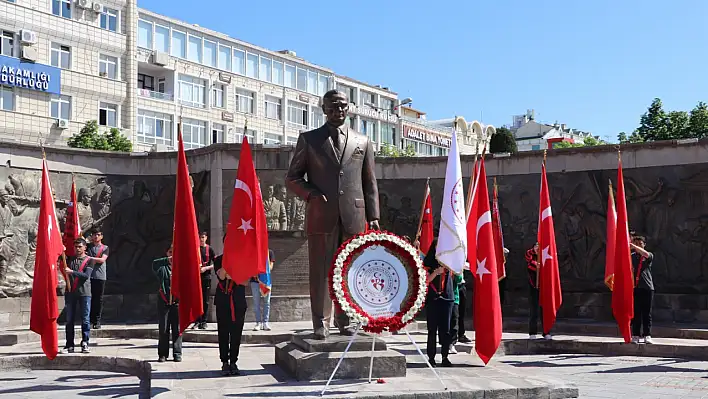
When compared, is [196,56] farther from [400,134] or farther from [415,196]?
[415,196]

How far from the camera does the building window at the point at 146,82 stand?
154 feet

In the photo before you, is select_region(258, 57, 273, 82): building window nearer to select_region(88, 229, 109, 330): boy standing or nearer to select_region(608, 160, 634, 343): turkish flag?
select_region(88, 229, 109, 330): boy standing

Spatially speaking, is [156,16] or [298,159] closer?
[298,159]

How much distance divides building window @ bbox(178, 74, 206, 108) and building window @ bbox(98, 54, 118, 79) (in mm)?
6602

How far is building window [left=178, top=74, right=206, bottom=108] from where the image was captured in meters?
48.5

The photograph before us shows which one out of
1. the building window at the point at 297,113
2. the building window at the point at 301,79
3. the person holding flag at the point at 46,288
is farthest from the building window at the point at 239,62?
the person holding flag at the point at 46,288

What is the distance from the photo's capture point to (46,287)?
11172 millimetres

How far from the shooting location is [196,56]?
50.0 m

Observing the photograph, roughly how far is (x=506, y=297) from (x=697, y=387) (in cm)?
841

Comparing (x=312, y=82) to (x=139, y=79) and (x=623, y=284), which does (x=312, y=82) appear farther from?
(x=623, y=284)

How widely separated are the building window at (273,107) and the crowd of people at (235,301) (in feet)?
127

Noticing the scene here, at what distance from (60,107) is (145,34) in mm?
9516

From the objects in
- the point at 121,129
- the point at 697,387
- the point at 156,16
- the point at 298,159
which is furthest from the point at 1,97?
the point at 697,387

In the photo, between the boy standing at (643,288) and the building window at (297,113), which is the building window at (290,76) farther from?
the boy standing at (643,288)
